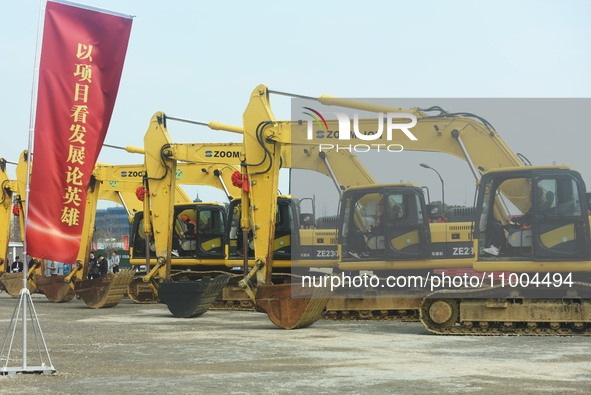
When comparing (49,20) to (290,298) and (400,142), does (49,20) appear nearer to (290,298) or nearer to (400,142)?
(290,298)

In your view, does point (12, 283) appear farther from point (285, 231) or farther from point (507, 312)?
point (507, 312)

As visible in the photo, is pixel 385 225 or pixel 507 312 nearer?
pixel 507 312

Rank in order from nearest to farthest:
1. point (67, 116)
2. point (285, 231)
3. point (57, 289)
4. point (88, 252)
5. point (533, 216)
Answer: point (67, 116) < point (533, 216) < point (285, 231) < point (88, 252) < point (57, 289)

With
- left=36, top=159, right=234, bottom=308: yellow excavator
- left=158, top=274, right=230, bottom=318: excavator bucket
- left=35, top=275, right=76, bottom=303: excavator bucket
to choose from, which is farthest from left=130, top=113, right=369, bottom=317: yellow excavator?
left=35, top=275, right=76, bottom=303: excavator bucket

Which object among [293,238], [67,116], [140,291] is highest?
[67,116]

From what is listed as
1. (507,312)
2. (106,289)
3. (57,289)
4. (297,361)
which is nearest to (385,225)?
(507,312)

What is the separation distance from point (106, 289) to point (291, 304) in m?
10.2

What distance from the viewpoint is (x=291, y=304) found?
21453 mm

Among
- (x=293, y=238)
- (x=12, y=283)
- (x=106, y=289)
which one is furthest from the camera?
(x=12, y=283)

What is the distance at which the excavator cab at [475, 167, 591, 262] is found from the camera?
62.7ft

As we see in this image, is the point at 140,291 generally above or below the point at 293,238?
below

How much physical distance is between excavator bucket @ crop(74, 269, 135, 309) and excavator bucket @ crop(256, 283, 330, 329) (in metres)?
9.06

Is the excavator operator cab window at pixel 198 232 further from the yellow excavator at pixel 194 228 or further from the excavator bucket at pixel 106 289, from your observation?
the excavator bucket at pixel 106 289

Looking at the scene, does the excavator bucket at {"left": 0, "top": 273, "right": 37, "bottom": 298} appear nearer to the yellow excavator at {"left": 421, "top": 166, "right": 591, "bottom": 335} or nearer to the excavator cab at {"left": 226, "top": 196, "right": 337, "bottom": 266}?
the excavator cab at {"left": 226, "top": 196, "right": 337, "bottom": 266}
